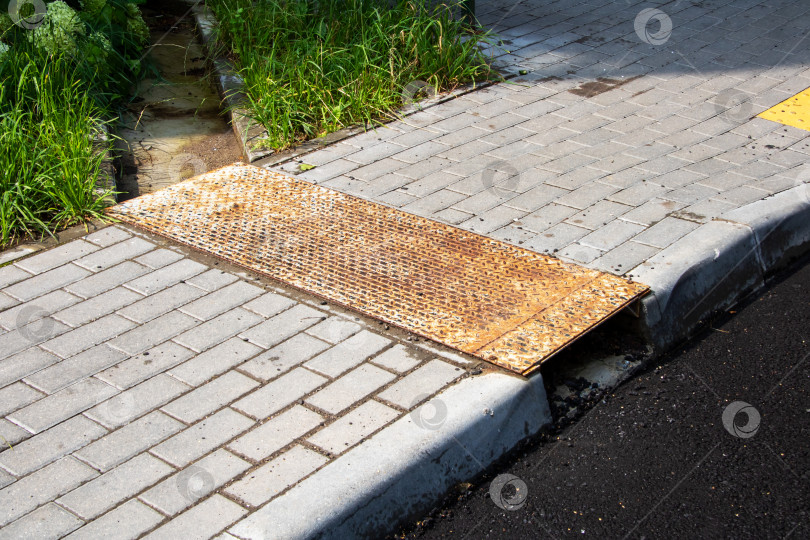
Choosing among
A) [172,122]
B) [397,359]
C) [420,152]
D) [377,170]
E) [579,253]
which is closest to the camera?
[397,359]

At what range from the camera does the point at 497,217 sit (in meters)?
4.29

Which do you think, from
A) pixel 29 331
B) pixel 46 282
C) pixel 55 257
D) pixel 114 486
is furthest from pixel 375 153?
pixel 114 486

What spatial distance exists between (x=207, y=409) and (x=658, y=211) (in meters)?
2.48

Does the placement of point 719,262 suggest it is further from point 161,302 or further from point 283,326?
point 161,302

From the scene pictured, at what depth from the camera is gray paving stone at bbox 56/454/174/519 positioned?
8.53 ft

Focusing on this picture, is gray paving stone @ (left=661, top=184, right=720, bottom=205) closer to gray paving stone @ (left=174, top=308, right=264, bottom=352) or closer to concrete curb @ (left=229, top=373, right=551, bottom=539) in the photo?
concrete curb @ (left=229, top=373, right=551, bottom=539)

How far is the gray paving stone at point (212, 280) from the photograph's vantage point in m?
3.79

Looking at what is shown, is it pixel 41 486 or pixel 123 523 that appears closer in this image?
pixel 123 523

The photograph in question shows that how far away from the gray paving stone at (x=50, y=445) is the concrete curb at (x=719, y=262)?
222 cm

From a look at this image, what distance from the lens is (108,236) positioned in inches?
167

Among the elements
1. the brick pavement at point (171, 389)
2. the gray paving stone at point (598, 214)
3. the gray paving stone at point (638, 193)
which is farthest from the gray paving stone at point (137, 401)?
the gray paving stone at point (638, 193)

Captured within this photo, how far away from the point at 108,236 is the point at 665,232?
276cm

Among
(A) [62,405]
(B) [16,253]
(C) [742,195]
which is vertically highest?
(B) [16,253]

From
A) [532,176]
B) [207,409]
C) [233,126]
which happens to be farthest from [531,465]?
[233,126]
